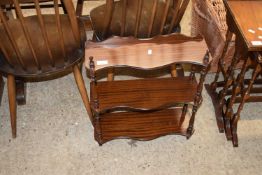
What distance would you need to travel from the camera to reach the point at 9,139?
1.70m

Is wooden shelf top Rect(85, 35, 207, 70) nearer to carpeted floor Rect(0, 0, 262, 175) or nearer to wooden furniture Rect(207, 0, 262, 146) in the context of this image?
wooden furniture Rect(207, 0, 262, 146)

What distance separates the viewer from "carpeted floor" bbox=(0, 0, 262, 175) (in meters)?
1.59

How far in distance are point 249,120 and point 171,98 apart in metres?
0.64

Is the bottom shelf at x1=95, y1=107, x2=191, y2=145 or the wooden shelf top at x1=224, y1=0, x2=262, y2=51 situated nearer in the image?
the wooden shelf top at x1=224, y1=0, x2=262, y2=51

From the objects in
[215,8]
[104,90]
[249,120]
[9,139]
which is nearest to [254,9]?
[215,8]

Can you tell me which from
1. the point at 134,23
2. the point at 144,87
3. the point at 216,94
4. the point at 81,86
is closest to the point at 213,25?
the point at 216,94

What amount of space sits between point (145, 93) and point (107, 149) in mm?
418

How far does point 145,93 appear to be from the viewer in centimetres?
149

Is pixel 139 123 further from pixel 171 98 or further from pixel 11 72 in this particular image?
pixel 11 72

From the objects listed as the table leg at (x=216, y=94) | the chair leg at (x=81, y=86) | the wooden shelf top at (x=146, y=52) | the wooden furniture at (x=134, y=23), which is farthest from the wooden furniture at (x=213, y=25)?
the chair leg at (x=81, y=86)

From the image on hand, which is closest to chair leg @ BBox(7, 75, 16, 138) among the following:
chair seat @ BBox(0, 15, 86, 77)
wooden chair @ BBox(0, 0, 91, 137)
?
wooden chair @ BBox(0, 0, 91, 137)

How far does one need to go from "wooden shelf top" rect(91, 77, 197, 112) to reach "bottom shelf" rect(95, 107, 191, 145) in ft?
0.87

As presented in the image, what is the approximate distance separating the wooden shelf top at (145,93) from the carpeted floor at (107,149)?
1.14 feet

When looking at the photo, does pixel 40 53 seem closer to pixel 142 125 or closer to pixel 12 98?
pixel 12 98
